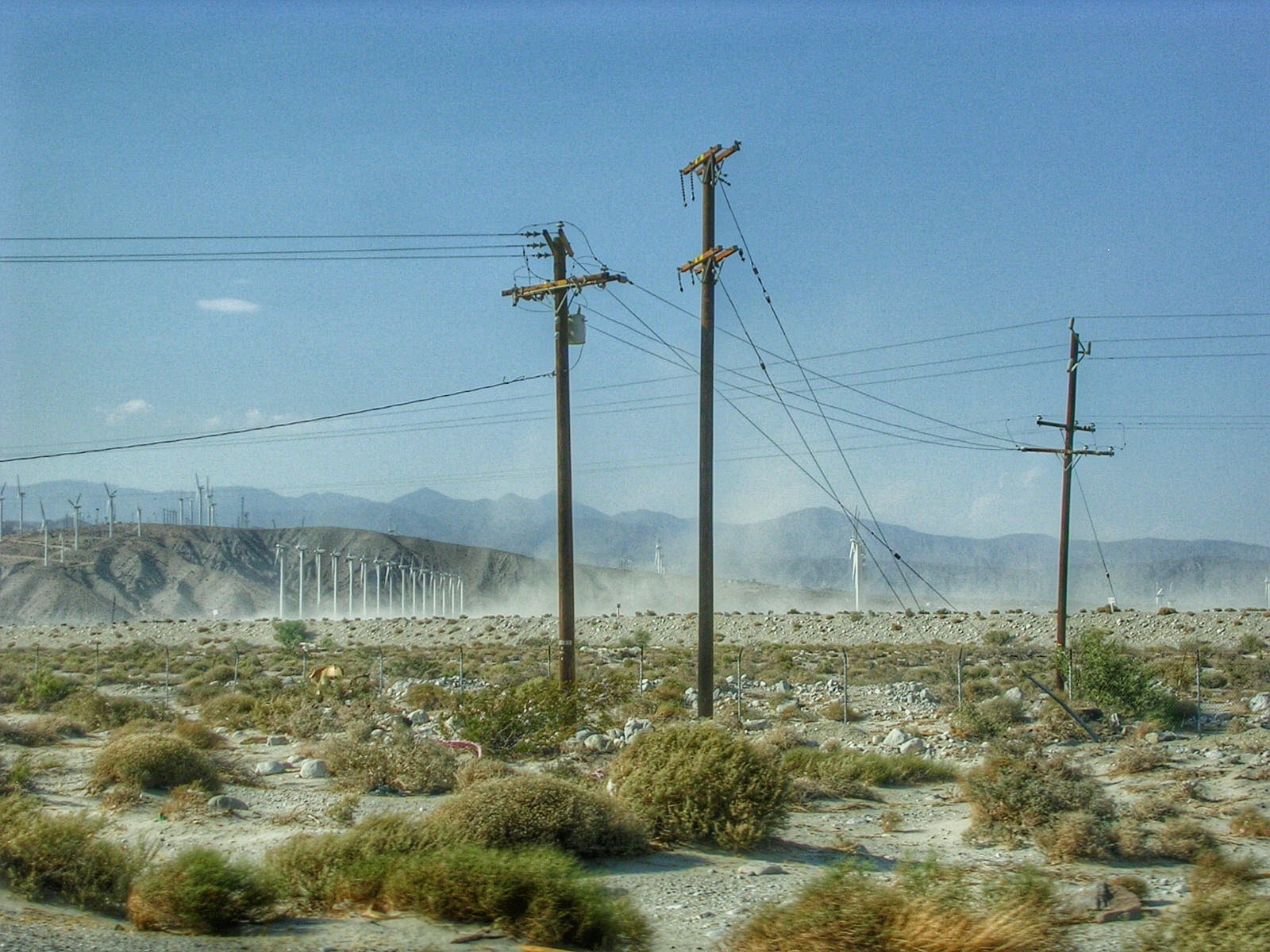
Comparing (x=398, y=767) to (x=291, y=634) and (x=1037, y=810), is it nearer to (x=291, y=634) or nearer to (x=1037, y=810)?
(x=1037, y=810)

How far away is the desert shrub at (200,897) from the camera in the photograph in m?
11.4

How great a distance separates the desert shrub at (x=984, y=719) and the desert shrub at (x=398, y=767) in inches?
534

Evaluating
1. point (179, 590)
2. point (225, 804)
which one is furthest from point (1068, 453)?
point (179, 590)

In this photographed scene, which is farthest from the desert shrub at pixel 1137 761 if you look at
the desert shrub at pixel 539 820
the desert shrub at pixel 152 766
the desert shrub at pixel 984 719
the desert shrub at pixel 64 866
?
the desert shrub at pixel 64 866

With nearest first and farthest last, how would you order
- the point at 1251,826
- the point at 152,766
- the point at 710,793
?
the point at 710,793
the point at 1251,826
the point at 152,766

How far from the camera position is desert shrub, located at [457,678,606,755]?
24797mm

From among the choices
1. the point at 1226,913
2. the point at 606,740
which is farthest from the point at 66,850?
the point at 606,740

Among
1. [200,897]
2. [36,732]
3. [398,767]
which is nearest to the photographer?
[200,897]

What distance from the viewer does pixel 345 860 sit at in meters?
13.3

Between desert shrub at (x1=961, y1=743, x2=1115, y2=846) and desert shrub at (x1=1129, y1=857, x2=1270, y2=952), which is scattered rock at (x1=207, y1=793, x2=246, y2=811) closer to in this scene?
desert shrub at (x1=961, y1=743, x2=1115, y2=846)

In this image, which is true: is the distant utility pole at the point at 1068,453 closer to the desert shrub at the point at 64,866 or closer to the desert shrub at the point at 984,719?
the desert shrub at the point at 984,719

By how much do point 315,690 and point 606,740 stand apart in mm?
12445

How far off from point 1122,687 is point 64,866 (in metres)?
28.6

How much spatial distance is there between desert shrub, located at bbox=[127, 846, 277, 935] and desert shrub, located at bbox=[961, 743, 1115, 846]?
35.6 feet
